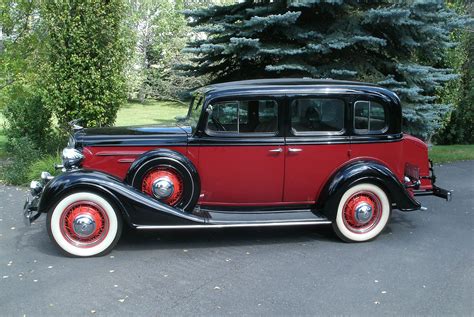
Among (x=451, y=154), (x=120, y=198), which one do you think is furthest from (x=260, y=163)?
(x=451, y=154)

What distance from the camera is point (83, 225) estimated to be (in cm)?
470

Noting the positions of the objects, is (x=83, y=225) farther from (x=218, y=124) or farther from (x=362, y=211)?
(x=362, y=211)

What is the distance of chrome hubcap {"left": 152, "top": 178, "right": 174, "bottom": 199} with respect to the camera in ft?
16.4

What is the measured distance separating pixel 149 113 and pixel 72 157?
20.8 m

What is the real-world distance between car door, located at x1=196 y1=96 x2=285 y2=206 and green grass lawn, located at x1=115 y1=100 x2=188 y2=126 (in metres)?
13.9

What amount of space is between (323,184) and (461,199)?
3162 mm

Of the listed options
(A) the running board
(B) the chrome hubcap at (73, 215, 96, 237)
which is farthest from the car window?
(B) the chrome hubcap at (73, 215, 96, 237)

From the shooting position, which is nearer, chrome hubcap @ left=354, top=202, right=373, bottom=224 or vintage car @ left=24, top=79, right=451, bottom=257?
vintage car @ left=24, top=79, right=451, bottom=257

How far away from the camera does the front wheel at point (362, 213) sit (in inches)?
208

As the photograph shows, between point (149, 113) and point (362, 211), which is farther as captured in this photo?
point (149, 113)

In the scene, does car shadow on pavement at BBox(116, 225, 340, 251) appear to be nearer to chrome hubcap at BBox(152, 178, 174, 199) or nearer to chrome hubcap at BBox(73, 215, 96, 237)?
chrome hubcap at BBox(73, 215, 96, 237)

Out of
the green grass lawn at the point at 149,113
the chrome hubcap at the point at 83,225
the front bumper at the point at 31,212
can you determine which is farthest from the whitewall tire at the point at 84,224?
the green grass lawn at the point at 149,113

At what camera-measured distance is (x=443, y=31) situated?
8.91m

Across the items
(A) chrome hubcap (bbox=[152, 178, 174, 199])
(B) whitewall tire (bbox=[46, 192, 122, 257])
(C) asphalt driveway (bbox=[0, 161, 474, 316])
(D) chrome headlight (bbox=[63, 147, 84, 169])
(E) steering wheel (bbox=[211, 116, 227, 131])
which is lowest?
(C) asphalt driveway (bbox=[0, 161, 474, 316])
